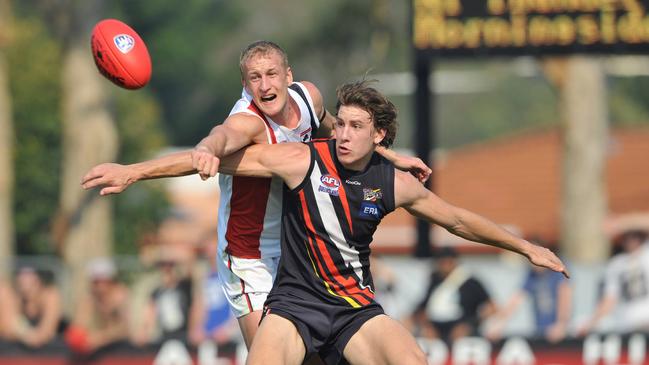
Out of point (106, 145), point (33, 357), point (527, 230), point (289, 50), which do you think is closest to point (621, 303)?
point (33, 357)

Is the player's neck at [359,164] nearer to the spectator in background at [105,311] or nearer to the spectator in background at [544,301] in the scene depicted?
the spectator in background at [544,301]

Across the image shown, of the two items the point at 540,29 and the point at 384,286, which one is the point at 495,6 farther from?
the point at 384,286

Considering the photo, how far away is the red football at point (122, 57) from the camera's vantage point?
7.66 meters

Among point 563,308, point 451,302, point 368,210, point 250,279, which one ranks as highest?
point 368,210

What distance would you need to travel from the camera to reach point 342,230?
24.6 ft

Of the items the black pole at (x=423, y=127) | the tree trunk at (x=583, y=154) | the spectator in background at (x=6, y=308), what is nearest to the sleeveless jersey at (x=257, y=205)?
the spectator in background at (x=6, y=308)

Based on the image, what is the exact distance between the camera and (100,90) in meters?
18.3

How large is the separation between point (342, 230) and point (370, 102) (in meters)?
0.71

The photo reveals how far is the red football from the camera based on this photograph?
7664 mm

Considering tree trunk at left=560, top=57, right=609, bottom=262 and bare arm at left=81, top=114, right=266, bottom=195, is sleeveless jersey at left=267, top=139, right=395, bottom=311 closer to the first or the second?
bare arm at left=81, top=114, right=266, bottom=195

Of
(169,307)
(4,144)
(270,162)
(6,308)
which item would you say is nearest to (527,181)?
(4,144)

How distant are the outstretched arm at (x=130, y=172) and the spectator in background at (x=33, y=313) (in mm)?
6013

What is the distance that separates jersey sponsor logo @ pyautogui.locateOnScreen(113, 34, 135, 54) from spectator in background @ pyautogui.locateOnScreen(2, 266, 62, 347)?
540cm

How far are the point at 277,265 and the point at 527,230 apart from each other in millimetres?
26451
